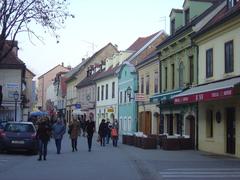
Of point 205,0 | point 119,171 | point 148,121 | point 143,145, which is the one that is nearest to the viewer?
point 119,171

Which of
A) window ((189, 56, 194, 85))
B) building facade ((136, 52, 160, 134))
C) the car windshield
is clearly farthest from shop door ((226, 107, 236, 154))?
building facade ((136, 52, 160, 134))

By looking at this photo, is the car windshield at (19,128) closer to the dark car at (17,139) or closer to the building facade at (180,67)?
the dark car at (17,139)

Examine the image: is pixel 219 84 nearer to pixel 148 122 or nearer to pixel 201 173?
pixel 201 173

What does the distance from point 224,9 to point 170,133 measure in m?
10.1

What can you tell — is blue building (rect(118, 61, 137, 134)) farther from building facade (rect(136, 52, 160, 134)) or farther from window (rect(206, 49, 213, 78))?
window (rect(206, 49, 213, 78))

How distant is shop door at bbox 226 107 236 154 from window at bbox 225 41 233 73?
189 centimetres

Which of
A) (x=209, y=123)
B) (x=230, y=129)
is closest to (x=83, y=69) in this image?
(x=209, y=123)

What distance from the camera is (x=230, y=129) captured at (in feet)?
79.9

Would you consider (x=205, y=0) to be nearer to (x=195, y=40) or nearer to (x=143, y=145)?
(x=195, y=40)

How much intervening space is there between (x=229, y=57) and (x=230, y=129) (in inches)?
134

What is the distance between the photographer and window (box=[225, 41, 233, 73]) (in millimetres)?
24116

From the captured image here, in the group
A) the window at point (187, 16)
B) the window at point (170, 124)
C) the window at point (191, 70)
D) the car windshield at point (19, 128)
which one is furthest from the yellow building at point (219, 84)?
the car windshield at point (19, 128)

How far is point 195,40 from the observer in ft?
95.5

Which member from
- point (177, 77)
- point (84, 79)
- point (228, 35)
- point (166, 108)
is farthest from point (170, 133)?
point (84, 79)
